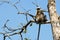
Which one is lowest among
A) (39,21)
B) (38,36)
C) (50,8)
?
(38,36)

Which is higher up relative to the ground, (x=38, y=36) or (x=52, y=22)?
(x=52, y=22)

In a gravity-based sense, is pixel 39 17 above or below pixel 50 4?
below

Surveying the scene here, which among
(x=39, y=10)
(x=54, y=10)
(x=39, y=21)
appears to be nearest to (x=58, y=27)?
(x=54, y=10)

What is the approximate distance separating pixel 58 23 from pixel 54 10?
42 cm

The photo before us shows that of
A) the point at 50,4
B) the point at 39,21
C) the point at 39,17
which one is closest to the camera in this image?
the point at 50,4

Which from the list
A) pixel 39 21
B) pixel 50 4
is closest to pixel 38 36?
pixel 39 21

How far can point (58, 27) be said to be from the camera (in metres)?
5.13

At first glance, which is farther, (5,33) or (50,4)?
(5,33)

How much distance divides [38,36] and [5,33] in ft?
3.35

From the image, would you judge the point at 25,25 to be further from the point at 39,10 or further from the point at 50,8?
the point at 50,8

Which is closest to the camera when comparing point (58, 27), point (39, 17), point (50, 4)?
point (58, 27)

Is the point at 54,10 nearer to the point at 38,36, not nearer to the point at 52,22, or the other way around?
the point at 52,22

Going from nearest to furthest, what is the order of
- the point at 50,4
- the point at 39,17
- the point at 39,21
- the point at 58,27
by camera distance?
the point at 58,27 → the point at 50,4 → the point at 39,21 → the point at 39,17

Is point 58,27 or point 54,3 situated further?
point 54,3
